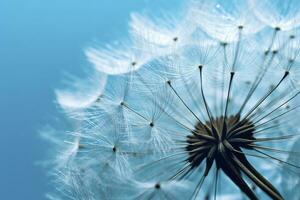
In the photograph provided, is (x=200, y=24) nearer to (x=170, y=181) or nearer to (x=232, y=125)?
(x=232, y=125)

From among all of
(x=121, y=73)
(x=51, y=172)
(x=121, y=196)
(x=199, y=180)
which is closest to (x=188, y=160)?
(x=199, y=180)

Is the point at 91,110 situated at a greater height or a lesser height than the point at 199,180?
greater

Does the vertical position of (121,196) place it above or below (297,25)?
below

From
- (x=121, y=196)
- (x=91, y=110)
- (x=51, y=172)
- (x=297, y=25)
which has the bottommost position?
(x=121, y=196)

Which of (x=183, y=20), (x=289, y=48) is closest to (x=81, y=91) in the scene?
(x=183, y=20)

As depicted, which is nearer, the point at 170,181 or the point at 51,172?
the point at 170,181

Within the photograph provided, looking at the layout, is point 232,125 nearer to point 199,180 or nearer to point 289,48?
point 199,180
